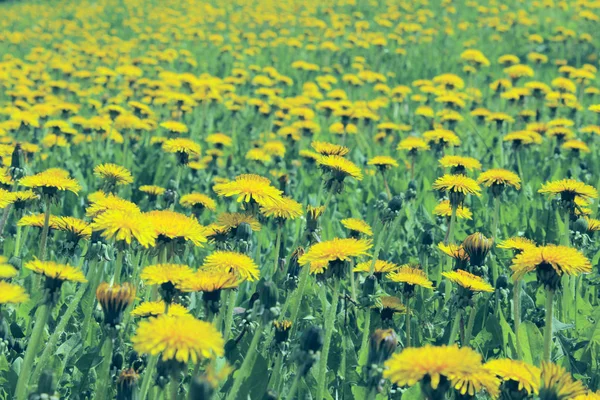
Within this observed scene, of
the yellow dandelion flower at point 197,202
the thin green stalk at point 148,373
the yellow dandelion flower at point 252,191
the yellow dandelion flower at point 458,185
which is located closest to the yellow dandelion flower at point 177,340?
the thin green stalk at point 148,373

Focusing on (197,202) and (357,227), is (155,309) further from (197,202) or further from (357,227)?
(197,202)

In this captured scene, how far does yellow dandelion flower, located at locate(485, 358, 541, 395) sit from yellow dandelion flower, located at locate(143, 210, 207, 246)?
76 centimetres

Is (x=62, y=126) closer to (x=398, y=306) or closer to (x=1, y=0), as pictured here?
(x=398, y=306)

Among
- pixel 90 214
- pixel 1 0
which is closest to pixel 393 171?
pixel 90 214

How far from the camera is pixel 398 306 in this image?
Answer: 203 centimetres

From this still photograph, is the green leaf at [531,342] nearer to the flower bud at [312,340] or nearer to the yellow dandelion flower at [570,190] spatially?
the yellow dandelion flower at [570,190]

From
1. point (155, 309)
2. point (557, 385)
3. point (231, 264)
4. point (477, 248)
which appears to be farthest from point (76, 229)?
point (557, 385)

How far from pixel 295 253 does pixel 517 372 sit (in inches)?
34.0

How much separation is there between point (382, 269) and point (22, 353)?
1.15m

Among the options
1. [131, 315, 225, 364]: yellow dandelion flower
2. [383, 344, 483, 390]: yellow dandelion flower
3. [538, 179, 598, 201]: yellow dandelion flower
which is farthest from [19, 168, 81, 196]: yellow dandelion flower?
[538, 179, 598, 201]: yellow dandelion flower

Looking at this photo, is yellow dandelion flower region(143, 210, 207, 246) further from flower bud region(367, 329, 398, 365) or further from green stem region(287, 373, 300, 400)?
flower bud region(367, 329, 398, 365)

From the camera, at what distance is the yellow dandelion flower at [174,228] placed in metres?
1.70

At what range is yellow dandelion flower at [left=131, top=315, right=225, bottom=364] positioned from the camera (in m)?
1.20

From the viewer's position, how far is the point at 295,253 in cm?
214
